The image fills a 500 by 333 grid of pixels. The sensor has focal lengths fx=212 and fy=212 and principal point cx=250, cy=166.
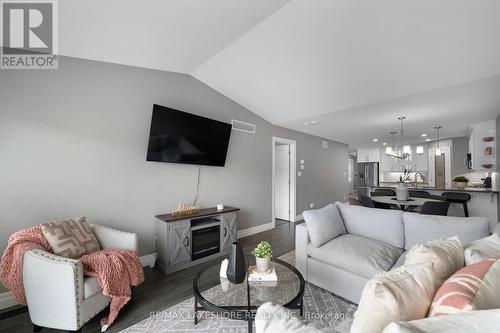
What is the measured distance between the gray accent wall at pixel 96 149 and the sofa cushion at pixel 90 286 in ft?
3.58

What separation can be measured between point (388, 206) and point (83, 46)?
18.7 ft

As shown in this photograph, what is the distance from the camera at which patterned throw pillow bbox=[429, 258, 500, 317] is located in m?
0.70

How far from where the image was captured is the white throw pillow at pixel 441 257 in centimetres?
97

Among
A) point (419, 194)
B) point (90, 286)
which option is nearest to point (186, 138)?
point (90, 286)

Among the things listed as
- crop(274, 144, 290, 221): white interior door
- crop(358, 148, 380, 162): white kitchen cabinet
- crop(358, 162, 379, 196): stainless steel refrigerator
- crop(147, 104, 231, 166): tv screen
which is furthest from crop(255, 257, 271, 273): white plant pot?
crop(358, 148, 380, 162): white kitchen cabinet

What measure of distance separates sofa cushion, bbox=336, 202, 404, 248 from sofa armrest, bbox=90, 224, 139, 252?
2.46 meters

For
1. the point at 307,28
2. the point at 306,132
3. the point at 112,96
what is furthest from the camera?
the point at 306,132

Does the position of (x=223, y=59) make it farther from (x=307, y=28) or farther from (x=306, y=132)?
(x=306, y=132)

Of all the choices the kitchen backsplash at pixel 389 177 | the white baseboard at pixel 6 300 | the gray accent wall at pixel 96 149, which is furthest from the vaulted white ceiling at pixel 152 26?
the kitchen backsplash at pixel 389 177

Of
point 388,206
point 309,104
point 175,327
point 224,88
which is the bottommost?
point 175,327

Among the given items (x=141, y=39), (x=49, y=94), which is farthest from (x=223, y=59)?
(x=49, y=94)

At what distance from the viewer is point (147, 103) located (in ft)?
9.82

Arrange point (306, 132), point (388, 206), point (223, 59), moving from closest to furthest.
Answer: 1. point (223, 59)
2. point (388, 206)
3. point (306, 132)

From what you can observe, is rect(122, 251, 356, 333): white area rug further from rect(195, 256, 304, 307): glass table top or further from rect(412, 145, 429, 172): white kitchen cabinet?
rect(412, 145, 429, 172): white kitchen cabinet
